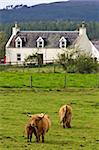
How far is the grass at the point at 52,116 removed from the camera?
15.5m

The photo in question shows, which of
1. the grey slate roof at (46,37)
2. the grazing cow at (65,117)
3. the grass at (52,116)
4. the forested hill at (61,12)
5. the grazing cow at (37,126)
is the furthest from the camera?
the forested hill at (61,12)

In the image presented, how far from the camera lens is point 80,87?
130ft

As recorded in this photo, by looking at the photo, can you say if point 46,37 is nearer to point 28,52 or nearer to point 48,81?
point 28,52

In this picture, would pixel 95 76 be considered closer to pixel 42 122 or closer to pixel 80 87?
pixel 80 87

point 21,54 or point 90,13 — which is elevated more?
point 90,13

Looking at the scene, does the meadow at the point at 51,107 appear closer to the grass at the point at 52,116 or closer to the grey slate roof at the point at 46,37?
the grass at the point at 52,116

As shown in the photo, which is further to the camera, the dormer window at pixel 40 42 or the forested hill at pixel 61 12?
the forested hill at pixel 61 12

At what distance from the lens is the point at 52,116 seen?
22562 mm

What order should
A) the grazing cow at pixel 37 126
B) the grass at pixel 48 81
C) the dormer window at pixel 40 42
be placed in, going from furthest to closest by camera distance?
the dormer window at pixel 40 42, the grass at pixel 48 81, the grazing cow at pixel 37 126

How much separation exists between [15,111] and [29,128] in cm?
850

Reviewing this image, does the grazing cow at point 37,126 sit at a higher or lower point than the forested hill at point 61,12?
lower

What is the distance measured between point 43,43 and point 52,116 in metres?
46.4

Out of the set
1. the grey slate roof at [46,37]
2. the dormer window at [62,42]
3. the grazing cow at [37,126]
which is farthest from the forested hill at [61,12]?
the grazing cow at [37,126]

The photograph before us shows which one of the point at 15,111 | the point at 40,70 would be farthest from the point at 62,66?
the point at 15,111
